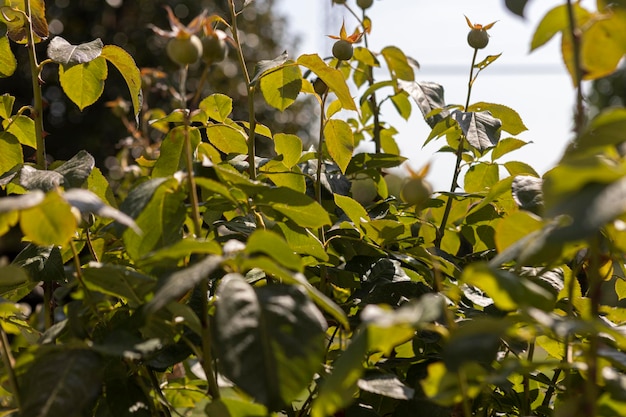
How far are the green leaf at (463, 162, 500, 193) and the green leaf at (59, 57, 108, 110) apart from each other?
54cm

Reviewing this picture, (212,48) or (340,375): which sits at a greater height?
(212,48)

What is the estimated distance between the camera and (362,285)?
82 centimetres

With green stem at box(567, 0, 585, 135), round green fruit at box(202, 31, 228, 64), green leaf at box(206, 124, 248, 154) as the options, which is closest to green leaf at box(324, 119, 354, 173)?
green leaf at box(206, 124, 248, 154)

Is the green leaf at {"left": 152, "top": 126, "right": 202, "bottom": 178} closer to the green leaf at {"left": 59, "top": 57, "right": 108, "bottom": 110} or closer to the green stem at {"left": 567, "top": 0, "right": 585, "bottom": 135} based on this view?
the green leaf at {"left": 59, "top": 57, "right": 108, "bottom": 110}

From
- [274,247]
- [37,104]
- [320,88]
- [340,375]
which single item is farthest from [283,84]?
[340,375]

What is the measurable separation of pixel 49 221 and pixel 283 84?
409mm

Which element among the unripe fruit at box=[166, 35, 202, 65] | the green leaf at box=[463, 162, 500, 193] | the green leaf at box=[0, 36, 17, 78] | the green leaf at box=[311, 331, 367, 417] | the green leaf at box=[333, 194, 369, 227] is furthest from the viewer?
the green leaf at box=[463, 162, 500, 193]

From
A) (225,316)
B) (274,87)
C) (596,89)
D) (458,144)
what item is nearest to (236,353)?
(225,316)

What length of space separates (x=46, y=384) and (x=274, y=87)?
470mm

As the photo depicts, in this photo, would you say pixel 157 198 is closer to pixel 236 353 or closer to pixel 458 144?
pixel 236 353

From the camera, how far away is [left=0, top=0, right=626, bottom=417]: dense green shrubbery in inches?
18.7

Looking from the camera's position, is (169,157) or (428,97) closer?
(169,157)

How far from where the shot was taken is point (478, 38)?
1.01m

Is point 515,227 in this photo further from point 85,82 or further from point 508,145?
point 85,82
